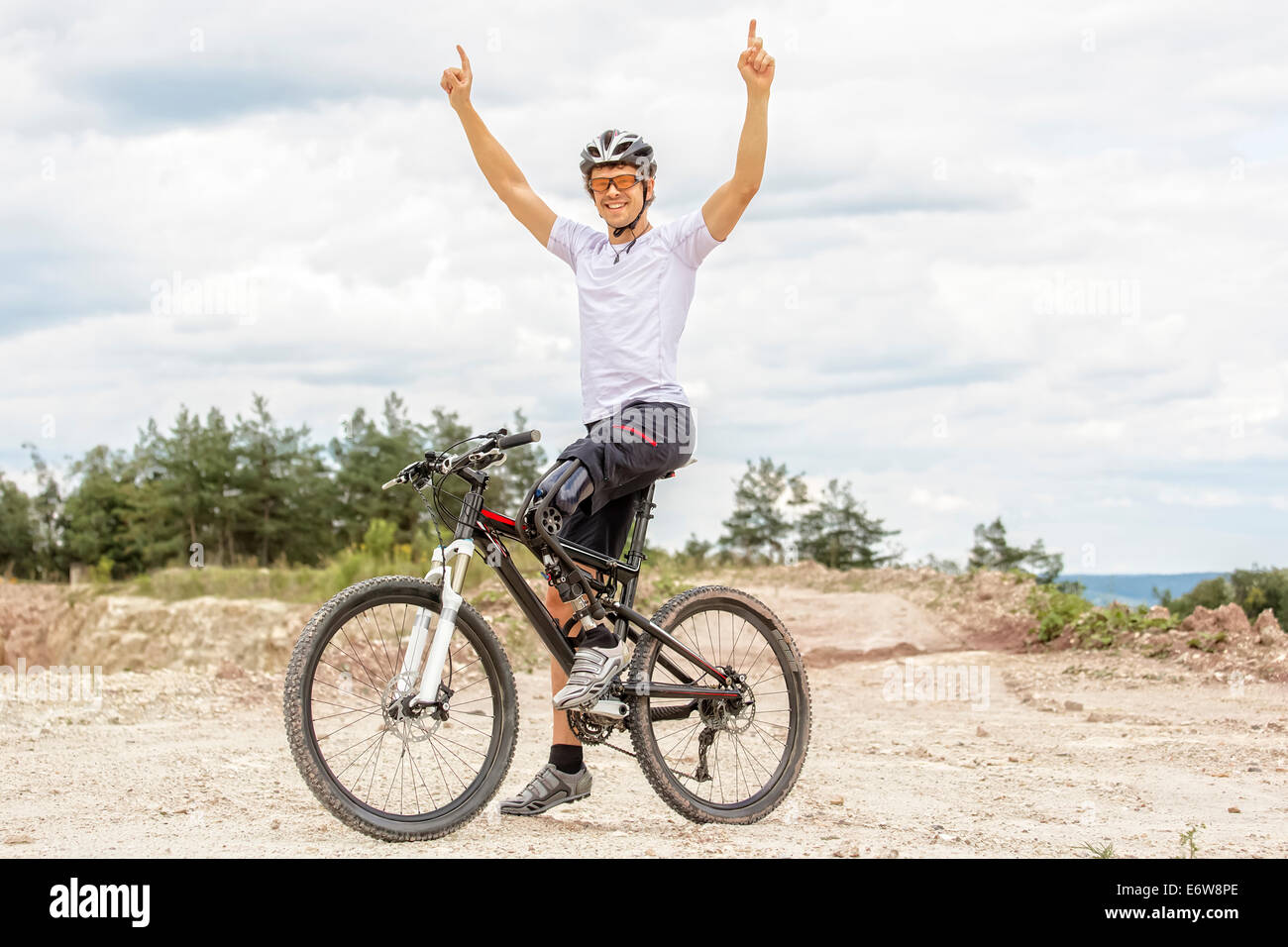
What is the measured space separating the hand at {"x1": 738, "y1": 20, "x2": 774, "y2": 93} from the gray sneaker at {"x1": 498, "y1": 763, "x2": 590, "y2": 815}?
2.71 metres

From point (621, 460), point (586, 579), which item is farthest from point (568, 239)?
point (586, 579)

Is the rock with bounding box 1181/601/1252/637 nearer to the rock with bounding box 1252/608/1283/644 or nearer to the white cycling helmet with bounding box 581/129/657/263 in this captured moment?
the rock with bounding box 1252/608/1283/644

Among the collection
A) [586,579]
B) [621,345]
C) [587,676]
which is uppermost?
[621,345]

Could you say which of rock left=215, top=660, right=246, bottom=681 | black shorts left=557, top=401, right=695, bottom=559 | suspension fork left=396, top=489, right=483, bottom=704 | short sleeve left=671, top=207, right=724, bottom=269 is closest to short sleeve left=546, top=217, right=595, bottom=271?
short sleeve left=671, top=207, right=724, bottom=269

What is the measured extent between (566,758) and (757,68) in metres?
2.74

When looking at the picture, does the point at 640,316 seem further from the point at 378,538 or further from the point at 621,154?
the point at 378,538

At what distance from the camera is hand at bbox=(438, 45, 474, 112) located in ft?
15.6

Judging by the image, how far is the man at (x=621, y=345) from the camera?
4.15 meters

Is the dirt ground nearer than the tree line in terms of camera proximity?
Yes

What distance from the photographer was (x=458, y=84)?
4770 mm

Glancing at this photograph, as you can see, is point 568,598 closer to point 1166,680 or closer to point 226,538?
point 1166,680

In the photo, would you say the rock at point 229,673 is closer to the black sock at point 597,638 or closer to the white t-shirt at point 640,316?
the black sock at point 597,638

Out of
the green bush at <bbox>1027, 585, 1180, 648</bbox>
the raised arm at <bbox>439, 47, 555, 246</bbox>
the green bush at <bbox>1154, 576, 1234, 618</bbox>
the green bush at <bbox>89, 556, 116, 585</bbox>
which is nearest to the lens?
the raised arm at <bbox>439, 47, 555, 246</bbox>

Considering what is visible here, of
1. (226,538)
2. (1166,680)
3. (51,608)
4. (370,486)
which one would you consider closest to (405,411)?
(370,486)
